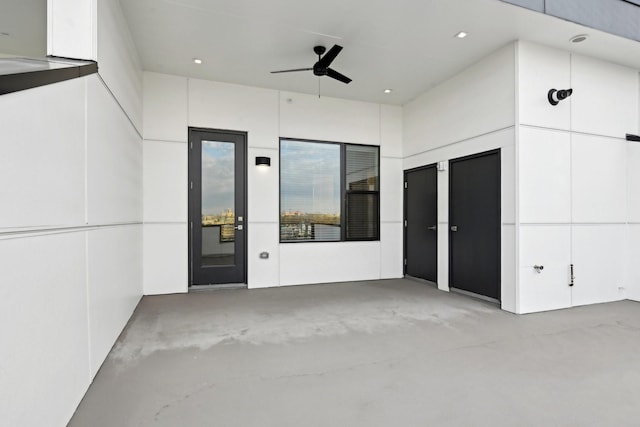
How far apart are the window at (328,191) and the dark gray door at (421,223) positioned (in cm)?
63

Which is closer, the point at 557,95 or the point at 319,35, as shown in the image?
the point at 319,35

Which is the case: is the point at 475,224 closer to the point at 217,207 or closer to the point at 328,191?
the point at 328,191

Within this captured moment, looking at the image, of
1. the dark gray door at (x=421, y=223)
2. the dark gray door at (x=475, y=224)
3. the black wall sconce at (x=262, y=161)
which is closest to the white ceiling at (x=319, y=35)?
the black wall sconce at (x=262, y=161)

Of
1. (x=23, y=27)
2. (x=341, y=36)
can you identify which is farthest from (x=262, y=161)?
(x=23, y=27)

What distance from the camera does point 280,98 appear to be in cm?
606

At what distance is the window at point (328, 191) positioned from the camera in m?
6.15

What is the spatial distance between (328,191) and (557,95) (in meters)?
3.76

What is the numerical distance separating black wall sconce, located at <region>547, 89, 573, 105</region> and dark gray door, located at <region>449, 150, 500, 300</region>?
939 mm

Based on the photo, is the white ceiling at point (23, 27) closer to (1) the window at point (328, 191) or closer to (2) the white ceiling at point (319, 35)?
(2) the white ceiling at point (319, 35)

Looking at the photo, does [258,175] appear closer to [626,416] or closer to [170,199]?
[170,199]

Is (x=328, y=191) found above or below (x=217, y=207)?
above

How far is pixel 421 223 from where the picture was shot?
6332 mm

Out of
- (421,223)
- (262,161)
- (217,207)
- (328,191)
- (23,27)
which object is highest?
(23,27)

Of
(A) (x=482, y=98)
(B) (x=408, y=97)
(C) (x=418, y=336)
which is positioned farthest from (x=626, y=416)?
(B) (x=408, y=97)
